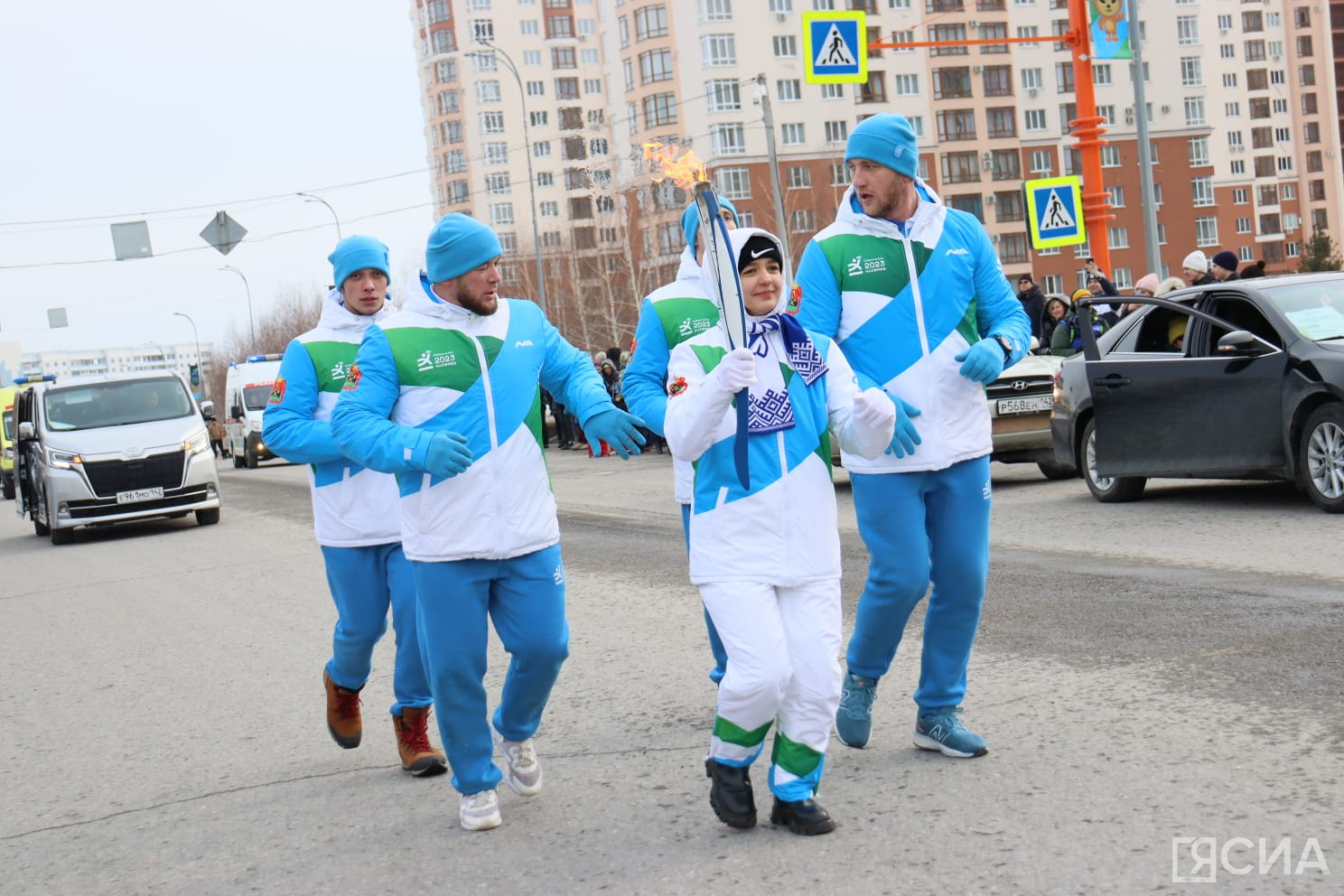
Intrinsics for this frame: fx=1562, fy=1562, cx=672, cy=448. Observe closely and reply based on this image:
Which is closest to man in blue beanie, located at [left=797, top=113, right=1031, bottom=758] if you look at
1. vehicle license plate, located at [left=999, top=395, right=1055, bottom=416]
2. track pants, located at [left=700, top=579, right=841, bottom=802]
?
track pants, located at [left=700, top=579, right=841, bottom=802]

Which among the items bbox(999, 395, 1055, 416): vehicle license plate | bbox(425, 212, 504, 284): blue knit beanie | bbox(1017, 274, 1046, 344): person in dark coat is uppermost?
bbox(425, 212, 504, 284): blue knit beanie

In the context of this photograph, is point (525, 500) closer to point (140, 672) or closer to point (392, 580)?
point (392, 580)

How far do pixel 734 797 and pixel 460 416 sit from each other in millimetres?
1422

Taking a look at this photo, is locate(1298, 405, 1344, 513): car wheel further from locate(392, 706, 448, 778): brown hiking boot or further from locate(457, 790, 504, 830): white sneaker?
locate(457, 790, 504, 830): white sneaker

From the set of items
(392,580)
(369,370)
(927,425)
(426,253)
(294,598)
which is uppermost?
(426,253)

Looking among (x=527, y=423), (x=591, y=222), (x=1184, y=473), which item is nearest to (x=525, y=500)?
(x=527, y=423)

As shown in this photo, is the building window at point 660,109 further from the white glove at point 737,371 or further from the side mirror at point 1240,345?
the white glove at point 737,371

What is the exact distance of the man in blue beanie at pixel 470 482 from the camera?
15.7ft

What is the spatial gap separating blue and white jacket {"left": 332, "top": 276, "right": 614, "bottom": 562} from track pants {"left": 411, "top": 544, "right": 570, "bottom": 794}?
2.8 inches

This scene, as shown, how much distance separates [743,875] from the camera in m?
4.08

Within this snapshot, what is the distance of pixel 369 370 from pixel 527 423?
0.52m

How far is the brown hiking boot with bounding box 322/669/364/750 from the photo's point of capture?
5.91 metres

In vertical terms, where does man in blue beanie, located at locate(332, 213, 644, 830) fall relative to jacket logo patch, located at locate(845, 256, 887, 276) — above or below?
below

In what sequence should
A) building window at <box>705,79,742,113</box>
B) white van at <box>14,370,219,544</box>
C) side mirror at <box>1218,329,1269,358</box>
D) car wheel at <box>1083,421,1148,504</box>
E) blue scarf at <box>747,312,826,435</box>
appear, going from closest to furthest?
blue scarf at <box>747,312,826,435</box> < side mirror at <box>1218,329,1269,358</box> < car wheel at <box>1083,421,1148,504</box> < white van at <box>14,370,219,544</box> < building window at <box>705,79,742,113</box>
